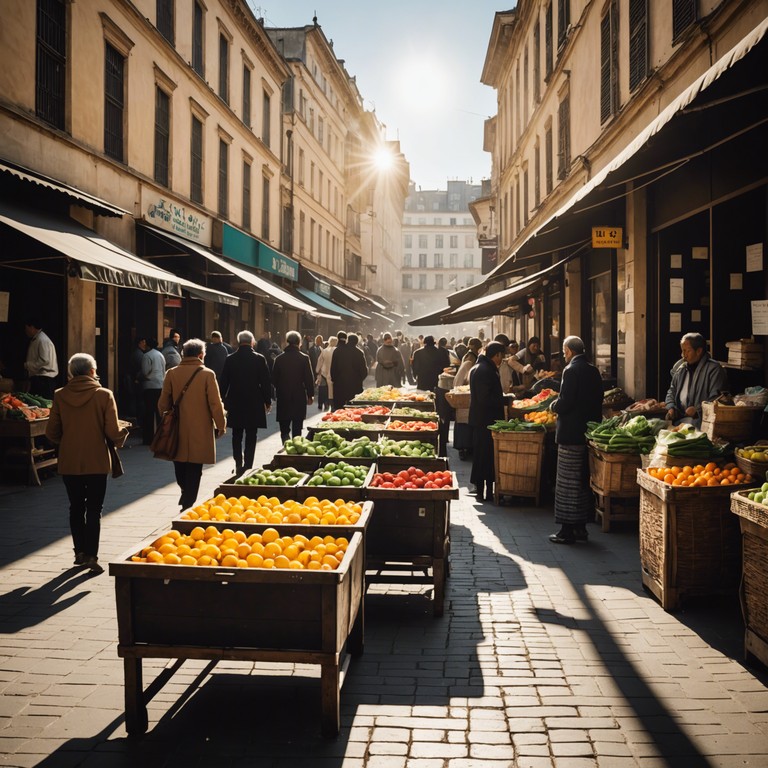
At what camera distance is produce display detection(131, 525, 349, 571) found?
13.5ft

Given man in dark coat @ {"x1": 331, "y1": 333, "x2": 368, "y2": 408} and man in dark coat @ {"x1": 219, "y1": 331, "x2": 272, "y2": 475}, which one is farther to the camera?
man in dark coat @ {"x1": 331, "y1": 333, "x2": 368, "y2": 408}

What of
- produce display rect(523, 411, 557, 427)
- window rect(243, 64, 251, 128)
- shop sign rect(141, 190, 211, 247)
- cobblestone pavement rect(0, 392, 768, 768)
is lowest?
cobblestone pavement rect(0, 392, 768, 768)

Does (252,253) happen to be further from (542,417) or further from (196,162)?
(542,417)

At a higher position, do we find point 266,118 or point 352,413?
point 266,118

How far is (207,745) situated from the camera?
3.76m

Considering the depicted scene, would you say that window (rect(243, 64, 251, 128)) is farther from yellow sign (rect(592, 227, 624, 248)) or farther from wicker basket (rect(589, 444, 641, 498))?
wicker basket (rect(589, 444, 641, 498))

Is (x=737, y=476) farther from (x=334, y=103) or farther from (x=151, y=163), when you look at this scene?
(x=334, y=103)

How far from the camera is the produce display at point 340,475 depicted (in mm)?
5943

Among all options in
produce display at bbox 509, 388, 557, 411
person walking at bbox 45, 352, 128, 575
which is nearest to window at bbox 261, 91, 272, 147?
produce display at bbox 509, 388, 557, 411

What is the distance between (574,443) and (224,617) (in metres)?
4.89

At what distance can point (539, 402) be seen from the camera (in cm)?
1238

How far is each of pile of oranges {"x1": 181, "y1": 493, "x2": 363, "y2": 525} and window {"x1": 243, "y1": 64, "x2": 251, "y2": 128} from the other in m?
23.6

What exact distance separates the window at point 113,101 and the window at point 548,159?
1136 centimetres

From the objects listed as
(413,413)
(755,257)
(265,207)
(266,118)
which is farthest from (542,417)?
(266,118)
